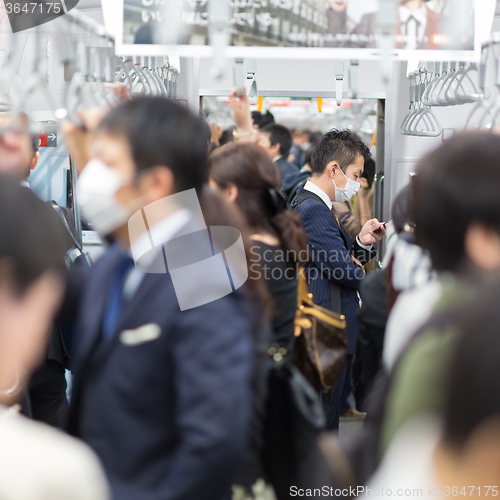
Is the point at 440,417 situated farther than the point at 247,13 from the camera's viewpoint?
No

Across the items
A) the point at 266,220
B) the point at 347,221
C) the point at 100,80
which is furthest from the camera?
the point at 347,221

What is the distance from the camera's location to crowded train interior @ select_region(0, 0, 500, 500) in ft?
3.01

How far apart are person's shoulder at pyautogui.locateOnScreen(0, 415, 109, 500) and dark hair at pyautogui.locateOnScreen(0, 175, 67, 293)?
0.47 m

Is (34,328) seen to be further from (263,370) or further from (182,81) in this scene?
(182,81)

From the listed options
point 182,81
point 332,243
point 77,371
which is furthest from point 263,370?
point 182,81

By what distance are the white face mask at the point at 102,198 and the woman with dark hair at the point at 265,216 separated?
0.71 m

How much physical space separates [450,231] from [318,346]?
128 cm

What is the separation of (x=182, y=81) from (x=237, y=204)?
8.08 ft

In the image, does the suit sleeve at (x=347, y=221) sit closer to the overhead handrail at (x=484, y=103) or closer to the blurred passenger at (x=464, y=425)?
the overhead handrail at (x=484, y=103)

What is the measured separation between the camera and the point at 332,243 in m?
3.01

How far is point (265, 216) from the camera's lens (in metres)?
2.15

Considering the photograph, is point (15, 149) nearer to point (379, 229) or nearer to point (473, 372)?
point (473, 372)

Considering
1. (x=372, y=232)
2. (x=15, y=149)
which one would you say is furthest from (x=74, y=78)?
(x=372, y=232)

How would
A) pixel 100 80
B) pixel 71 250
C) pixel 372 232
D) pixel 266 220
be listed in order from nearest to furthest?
1. pixel 266 220
2. pixel 100 80
3. pixel 71 250
4. pixel 372 232
